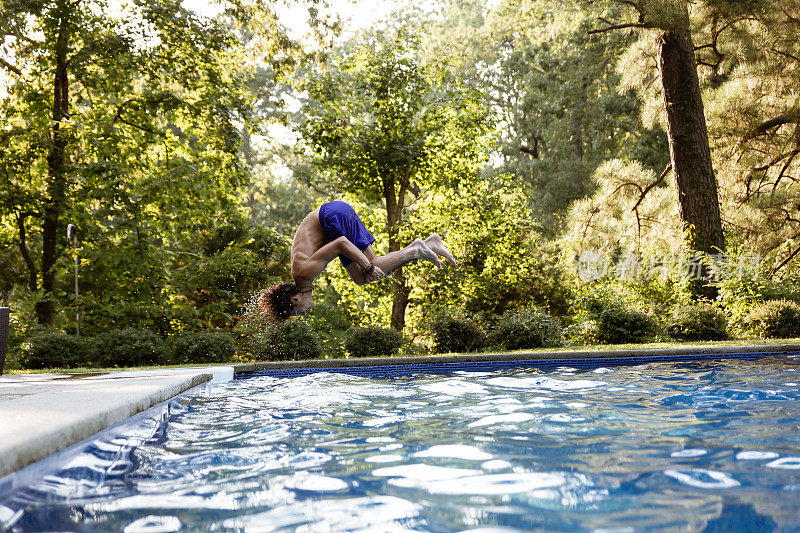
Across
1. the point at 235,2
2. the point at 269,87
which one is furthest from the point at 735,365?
the point at 269,87

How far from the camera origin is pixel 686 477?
2.67 meters

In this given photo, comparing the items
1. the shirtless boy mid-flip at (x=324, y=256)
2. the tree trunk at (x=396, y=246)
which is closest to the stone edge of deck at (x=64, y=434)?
the shirtless boy mid-flip at (x=324, y=256)

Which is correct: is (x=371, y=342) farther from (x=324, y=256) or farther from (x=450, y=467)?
(x=450, y=467)

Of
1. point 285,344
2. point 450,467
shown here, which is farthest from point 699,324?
point 450,467

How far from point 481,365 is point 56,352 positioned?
20.1 ft

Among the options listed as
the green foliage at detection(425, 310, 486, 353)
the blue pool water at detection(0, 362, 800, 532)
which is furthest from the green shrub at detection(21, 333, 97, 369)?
the green foliage at detection(425, 310, 486, 353)

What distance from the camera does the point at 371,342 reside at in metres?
9.48

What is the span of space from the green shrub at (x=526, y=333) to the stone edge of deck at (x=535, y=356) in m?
1.55

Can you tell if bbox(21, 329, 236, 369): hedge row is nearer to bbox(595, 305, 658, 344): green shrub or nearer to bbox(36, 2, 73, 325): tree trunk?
bbox(36, 2, 73, 325): tree trunk

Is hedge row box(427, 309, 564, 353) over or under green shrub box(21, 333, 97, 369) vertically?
under

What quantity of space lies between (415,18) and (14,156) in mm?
20622

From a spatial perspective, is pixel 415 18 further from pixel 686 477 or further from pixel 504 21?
pixel 686 477

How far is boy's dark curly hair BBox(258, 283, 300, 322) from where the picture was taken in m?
6.65

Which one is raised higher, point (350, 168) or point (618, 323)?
point (350, 168)
